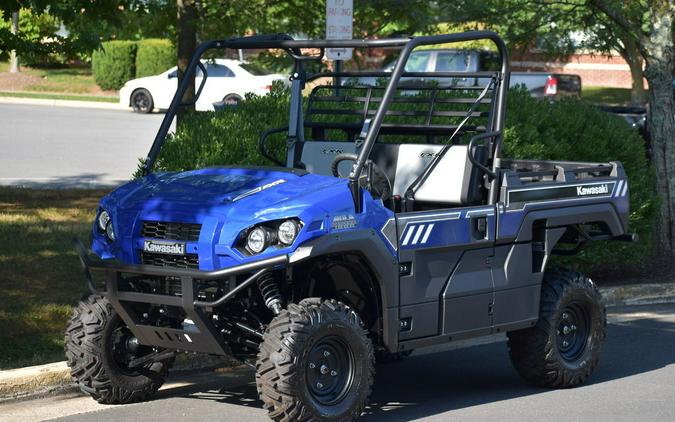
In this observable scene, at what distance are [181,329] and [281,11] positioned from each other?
10.2m

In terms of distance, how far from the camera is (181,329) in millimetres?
6906

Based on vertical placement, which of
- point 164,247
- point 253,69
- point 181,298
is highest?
point 253,69

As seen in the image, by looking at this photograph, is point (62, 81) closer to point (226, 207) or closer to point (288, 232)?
point (226, 207)

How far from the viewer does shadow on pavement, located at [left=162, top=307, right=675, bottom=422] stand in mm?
7863

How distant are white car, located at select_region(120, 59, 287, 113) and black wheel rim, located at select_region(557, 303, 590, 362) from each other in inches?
950

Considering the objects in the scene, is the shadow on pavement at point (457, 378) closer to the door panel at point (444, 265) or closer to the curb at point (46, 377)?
the curb at point (46, 377)

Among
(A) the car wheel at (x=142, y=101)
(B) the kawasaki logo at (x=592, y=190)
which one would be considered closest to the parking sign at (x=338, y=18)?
(B) the kawasaki logo at (x=592, y=190)

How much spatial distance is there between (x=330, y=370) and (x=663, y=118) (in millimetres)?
7907

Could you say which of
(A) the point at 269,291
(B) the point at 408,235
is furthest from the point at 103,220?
(B) the point at 408,235

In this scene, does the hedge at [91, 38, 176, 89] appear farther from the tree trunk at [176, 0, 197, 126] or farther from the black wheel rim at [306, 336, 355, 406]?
the black wheel rim at [306, 336, 355, 406]

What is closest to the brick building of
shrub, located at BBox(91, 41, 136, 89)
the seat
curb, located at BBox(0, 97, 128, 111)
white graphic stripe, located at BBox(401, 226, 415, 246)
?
shrub, located at BBox(91, 41, 136, 89)

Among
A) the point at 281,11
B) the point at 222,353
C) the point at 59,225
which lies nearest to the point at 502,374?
the point at 222,353

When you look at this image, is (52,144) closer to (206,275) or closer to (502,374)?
(502,374)

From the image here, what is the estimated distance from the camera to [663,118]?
1366 cm
